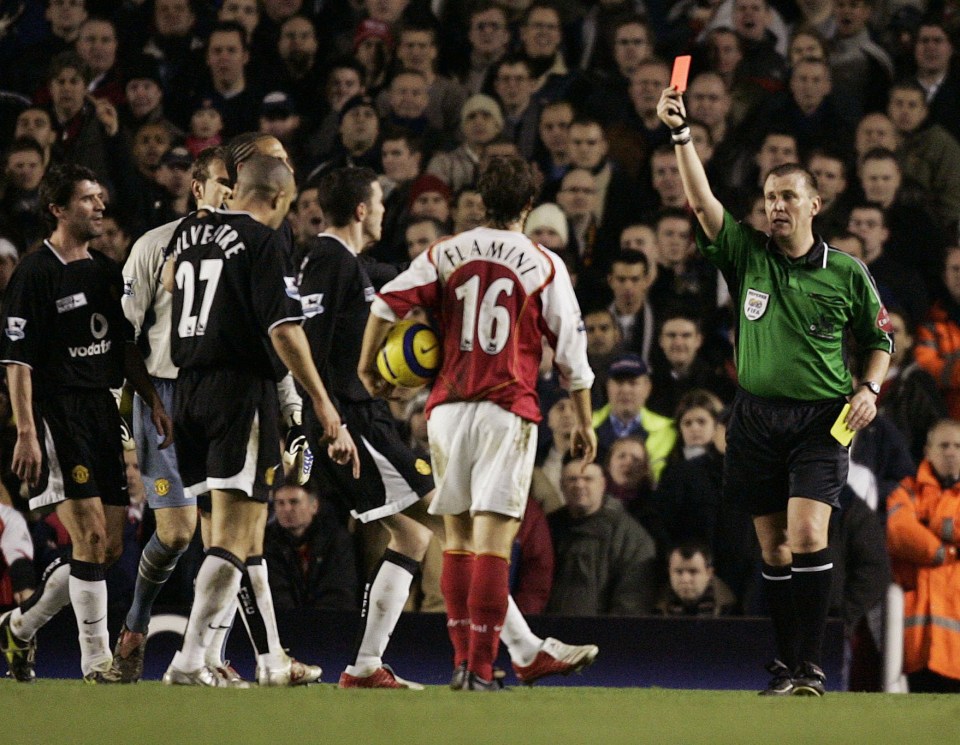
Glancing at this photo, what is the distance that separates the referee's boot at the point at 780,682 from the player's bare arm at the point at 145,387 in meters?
2.93

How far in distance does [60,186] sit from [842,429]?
12.5ft

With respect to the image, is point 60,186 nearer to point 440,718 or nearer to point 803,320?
point 803,320

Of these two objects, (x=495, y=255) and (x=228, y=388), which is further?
(x=228, y=388)

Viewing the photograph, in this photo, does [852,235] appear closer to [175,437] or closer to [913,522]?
[913,522]

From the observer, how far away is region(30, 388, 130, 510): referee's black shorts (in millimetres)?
7418

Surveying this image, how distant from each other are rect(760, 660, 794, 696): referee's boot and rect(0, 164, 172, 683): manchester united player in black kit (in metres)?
2.94

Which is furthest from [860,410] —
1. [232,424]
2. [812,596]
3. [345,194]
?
[232,424]

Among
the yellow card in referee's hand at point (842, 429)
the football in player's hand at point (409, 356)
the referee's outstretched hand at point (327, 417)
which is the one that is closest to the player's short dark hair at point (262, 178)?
the football in player's hand at point (409, 356)

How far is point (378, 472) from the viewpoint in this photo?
7.24 metres

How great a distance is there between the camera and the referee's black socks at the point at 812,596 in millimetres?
6797

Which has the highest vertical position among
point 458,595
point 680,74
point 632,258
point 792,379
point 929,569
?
point 680,74

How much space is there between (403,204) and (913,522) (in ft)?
15.8

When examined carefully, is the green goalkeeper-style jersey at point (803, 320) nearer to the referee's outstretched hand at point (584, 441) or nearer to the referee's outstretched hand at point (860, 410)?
the referee's outstretched hand at point (860, 410)

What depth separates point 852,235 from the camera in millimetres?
11008
